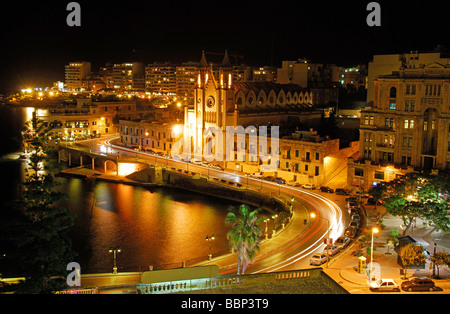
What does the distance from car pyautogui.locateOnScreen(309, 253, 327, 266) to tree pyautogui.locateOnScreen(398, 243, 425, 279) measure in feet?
16.1

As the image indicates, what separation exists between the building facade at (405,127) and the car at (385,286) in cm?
2425

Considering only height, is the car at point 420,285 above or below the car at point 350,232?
above

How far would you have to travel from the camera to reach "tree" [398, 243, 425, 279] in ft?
97.7

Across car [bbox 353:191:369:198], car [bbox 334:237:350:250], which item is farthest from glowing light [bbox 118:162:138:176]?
car [bbox 334:237:350:250]

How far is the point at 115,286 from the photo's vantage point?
91.3 feet

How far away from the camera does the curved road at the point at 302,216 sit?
33.7 meters

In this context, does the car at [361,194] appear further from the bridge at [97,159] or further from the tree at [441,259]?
the bridge at [97,159]

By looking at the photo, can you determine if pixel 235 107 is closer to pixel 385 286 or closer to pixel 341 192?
pixel 341 192

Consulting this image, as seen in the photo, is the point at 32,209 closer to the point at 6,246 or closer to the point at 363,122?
the point at 6,246

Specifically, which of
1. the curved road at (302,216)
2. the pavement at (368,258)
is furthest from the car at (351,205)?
the pavement at (368,258)

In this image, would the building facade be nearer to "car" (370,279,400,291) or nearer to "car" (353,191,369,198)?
"car" (353,191,369,198)

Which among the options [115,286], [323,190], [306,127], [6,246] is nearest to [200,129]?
[306,127]

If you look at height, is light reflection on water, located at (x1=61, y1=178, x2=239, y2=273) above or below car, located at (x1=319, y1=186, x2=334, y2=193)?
below
